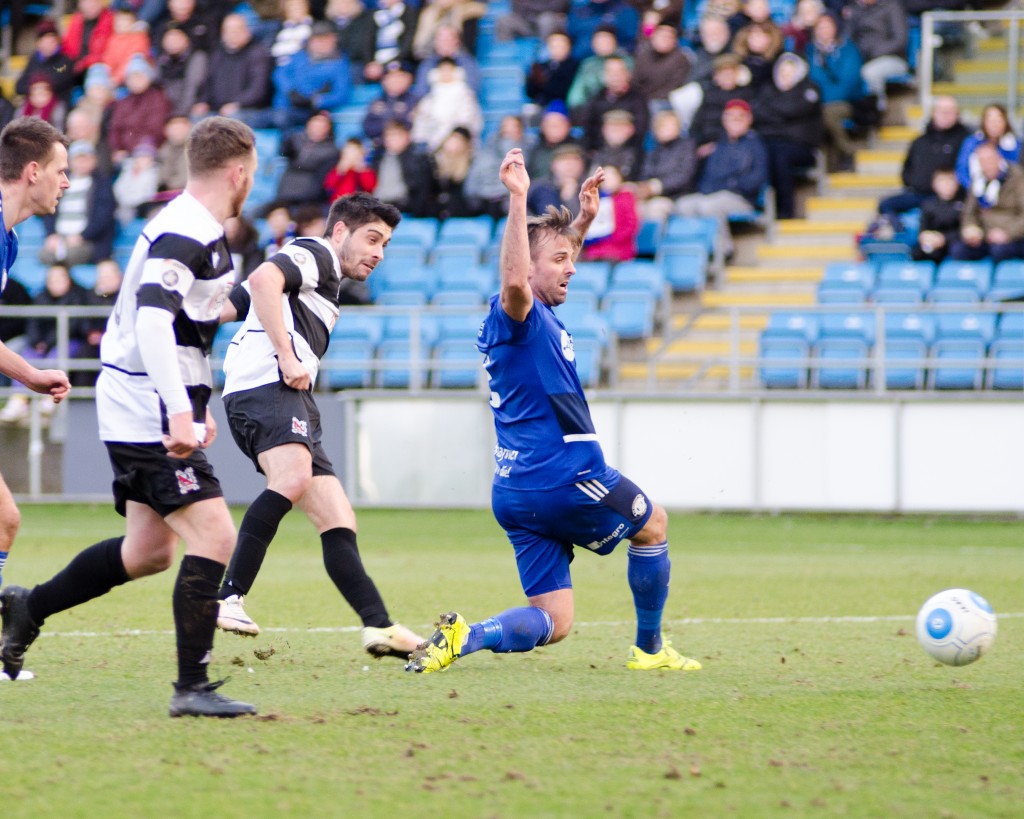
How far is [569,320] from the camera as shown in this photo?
1605 centimetres

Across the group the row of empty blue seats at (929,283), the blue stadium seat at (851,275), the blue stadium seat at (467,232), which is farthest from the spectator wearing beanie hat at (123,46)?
Result: the row of empty blue seats at (929,283)

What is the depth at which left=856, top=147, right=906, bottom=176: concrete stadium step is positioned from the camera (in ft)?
61.0

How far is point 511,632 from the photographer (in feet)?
19.6

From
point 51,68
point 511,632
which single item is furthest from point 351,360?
point 511,632

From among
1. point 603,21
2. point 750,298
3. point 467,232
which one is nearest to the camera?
point 750,298

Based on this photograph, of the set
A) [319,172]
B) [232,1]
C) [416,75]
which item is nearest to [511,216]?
[319,172]

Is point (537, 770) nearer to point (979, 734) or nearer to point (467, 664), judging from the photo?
point (979, 734)

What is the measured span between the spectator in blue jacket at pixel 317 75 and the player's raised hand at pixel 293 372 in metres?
14.5

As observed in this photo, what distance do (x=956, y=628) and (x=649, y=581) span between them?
4.05ft

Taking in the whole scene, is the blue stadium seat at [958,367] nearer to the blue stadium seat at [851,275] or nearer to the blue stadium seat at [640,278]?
the blue stadium seat at [851,275]

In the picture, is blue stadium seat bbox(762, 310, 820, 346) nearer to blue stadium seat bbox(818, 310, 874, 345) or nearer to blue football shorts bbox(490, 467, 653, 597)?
blue stadium seat bbox(818, 310, 874, 345)

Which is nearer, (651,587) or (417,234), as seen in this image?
(651,587)

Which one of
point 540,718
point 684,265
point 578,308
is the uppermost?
point 684,265

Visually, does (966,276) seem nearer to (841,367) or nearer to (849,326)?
(849,326)
